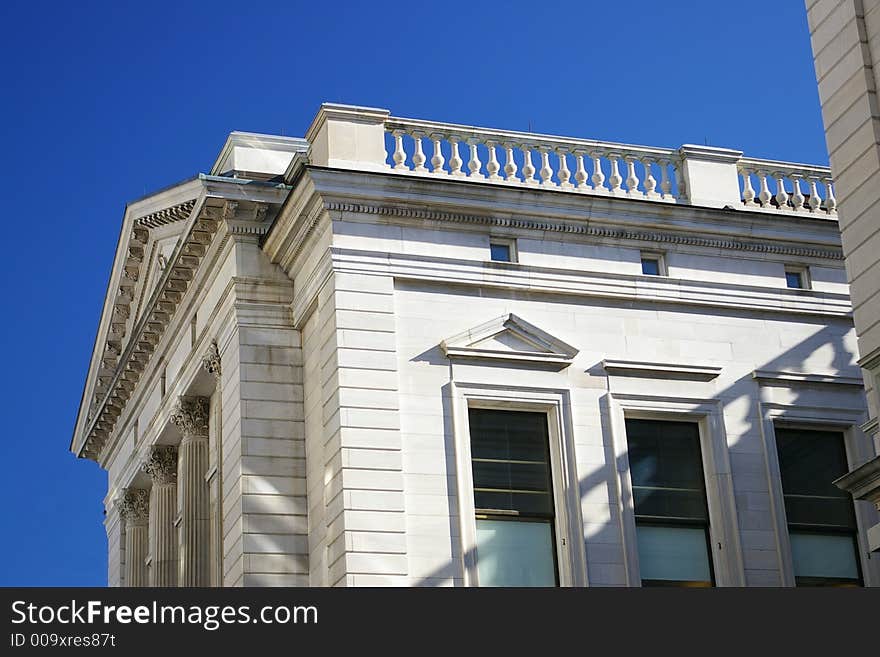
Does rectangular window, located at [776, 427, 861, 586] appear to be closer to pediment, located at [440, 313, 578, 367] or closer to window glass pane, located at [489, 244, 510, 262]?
pediment, located at [440, 313, 578, 367]

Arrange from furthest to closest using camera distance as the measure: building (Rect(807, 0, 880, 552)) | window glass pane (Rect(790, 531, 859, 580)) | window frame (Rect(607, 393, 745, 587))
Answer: window glass pane (Rect(790, 531, 859, 580))
window frame (Rect(607, 393, 745, 587))
building (Rect(807, 0, 880, 552))

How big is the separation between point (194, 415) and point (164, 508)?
4356 millimetres

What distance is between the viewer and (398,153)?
3516 cm

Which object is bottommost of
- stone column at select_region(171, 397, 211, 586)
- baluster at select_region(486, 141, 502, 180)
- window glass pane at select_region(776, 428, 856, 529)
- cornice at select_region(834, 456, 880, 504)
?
cornice at select_region(834, 456, 880, 504)

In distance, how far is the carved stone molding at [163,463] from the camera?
42594mm

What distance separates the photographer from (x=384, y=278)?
1337 inches

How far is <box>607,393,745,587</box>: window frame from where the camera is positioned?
3369 cm

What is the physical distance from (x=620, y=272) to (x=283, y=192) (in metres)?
6.86

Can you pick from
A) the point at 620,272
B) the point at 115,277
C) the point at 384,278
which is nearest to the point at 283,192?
the point at 384,278

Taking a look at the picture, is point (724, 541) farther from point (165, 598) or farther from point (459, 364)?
point (165, 598)

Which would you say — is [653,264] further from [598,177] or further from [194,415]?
[194,415]

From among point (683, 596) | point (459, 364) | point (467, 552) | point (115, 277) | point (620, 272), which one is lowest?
point (683, 596)

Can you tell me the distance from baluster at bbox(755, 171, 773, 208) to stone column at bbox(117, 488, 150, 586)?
58.0 feet

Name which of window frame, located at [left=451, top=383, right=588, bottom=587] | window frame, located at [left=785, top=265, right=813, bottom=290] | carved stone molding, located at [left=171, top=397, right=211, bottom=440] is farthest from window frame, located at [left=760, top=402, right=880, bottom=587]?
carved stone molding, located at [left=171, top=397, right=211, bottom=440]
